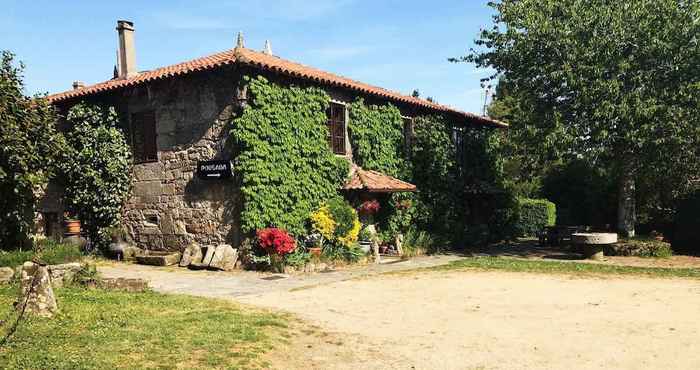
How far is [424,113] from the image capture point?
768 inches

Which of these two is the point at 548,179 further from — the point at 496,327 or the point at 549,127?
the point at 496,327

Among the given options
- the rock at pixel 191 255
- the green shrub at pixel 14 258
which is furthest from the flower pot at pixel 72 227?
the green shrub at pixel 14 258

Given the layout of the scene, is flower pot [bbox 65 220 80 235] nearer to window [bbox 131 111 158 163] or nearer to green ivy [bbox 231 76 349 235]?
window [bbox 131 111 158 163]

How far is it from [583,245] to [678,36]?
688 cm

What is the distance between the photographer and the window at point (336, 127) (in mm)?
15719

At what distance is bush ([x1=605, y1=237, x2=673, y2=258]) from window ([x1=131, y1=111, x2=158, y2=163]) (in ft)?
48.5

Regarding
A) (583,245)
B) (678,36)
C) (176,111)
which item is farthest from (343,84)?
(678,36)

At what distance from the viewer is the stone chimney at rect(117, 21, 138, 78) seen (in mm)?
17094

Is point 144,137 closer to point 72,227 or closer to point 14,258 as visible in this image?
point 72,227

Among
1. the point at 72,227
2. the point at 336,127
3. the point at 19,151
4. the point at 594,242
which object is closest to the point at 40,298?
the point at 19,151

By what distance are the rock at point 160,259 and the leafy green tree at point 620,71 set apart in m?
12.3

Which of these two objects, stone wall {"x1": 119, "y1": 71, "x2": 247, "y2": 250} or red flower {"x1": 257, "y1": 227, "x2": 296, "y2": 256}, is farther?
stone wall {"x1": 119, "y1": 71, "x2": 247, "y2": 250}

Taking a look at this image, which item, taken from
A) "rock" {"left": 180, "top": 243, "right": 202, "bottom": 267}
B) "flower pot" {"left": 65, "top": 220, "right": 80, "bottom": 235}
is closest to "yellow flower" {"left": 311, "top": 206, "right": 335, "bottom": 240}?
"rock" {"left": 180, "top": 243, "right": 202, "bottom": 267}

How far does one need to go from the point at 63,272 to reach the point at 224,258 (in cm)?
393
